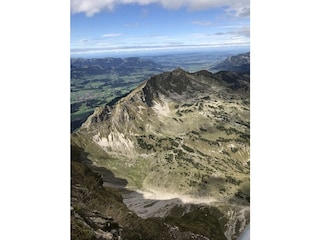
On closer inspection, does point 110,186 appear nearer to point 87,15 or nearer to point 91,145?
point 91,145

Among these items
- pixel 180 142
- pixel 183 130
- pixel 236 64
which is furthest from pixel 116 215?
pixel 236 64

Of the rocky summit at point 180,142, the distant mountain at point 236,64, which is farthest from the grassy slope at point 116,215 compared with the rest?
the distant mountain at point 236,64

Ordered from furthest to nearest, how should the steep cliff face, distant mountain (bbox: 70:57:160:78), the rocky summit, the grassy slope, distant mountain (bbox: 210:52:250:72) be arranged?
the steep cliff face < distant mountain (bbox: 210:52:250:72) < the rocky summit < distant mountain (bbox: 70:57:160:78) < the grassy slope

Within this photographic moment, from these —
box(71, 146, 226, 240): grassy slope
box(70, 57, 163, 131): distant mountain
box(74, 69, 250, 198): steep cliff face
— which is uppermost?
box(70, 57, 163, 131): distant mountain

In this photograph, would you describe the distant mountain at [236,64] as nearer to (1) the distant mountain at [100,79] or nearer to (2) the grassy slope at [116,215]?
(1) the distant mountain at [100,79]

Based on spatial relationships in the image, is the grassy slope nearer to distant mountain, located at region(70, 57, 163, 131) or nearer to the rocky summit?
the rocky summit

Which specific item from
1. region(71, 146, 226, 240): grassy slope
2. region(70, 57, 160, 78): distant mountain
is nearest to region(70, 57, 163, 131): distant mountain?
region(70, 57, 160, 78): distant mountain

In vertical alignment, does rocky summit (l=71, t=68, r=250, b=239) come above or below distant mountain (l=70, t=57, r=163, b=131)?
below
